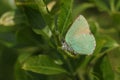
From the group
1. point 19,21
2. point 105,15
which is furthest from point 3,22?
point 105,15

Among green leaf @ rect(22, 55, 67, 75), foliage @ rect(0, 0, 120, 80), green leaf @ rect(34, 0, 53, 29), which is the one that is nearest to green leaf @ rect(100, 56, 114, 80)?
foliage @ rect(0, 0, 120, 80)

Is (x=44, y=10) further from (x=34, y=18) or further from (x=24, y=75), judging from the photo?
(x=24, y=75)

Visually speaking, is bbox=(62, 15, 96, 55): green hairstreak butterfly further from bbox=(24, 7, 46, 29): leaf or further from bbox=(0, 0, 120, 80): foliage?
bbox=(24, 7, 46, 29): leaf

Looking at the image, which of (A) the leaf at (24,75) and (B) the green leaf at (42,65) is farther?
(A) the leaf at (24,75)

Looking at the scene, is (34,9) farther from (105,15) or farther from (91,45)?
(105,15)

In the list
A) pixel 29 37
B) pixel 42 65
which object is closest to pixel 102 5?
pixel 29 37

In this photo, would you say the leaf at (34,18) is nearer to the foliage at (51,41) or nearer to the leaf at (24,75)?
the foliage at (51,41)

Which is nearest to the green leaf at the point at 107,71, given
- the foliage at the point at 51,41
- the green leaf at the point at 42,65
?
the foliage at the point at 51,41
